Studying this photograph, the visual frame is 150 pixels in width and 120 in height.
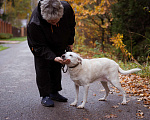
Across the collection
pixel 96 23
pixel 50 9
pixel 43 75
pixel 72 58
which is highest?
pixel 96 23

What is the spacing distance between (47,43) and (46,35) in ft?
0.63

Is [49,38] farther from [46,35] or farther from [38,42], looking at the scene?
[38,42]

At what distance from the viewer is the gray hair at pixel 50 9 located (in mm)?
3542

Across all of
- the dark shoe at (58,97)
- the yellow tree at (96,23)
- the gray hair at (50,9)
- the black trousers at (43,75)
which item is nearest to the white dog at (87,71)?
the dark shoe at (58,97)

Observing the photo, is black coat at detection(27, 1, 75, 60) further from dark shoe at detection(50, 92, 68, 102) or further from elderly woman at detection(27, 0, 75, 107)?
dark shoe at detection(50, 92, 68, 102)

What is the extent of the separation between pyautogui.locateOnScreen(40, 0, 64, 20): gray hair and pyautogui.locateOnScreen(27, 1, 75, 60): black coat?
0.31 metres

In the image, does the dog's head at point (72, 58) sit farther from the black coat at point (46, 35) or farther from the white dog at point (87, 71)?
the black coat at point (46, 35)

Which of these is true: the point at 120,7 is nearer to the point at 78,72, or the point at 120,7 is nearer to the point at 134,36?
the point at 134,36

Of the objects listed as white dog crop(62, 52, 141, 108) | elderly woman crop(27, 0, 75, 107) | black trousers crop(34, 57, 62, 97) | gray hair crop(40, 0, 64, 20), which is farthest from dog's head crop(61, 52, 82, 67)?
gray hair crop(40, 0, 64, 20)

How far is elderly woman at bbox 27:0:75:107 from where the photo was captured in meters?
3.64

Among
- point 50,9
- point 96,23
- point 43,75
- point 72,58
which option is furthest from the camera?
point 96,23

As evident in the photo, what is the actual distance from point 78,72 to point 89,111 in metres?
0.76

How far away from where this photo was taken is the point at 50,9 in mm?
3551

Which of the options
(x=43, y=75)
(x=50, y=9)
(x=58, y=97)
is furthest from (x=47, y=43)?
(x=58, y=97)
